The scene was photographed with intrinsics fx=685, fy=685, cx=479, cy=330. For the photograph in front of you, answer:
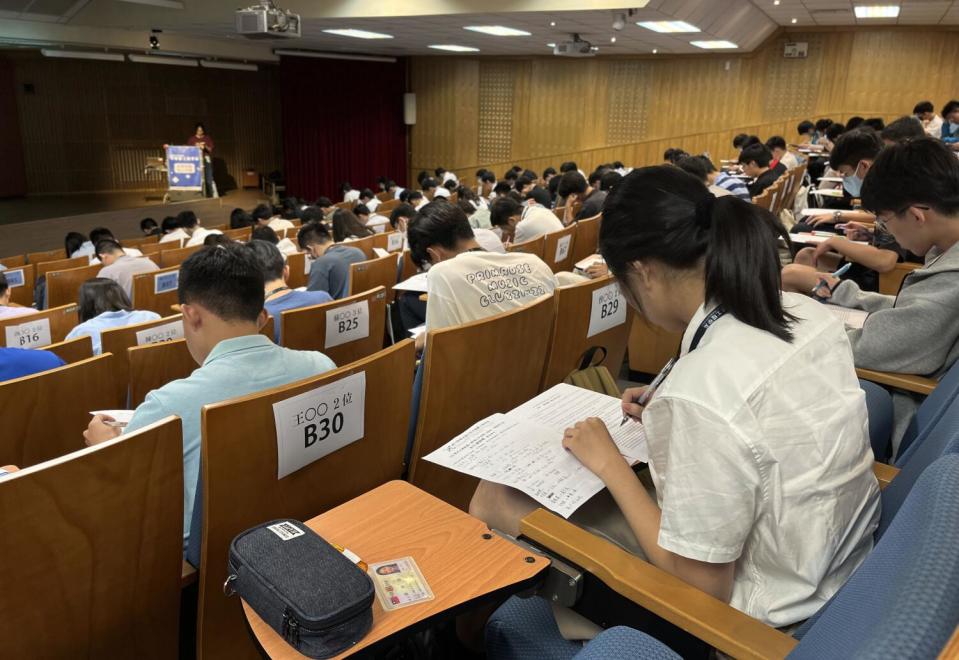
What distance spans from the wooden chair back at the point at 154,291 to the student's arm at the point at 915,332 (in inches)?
142

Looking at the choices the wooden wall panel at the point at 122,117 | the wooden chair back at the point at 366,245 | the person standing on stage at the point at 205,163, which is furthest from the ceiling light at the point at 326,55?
the wooden chair back at the point at 366,245

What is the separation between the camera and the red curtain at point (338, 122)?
48.4 feet

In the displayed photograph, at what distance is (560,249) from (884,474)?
3.02 meters

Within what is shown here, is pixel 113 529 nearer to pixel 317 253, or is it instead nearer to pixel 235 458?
pixel 235 458

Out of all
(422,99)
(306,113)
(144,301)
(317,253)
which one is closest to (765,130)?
(422,99)

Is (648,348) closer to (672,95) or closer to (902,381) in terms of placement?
(902,381)

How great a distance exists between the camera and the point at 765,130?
1298cm

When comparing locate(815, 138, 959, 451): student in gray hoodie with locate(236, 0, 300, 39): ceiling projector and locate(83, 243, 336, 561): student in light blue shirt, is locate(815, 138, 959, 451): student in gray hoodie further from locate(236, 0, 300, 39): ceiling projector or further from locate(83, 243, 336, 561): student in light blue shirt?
locate(236, 0, 300, 39): ceiling projector

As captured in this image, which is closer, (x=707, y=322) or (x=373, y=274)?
(x=707, y=322)

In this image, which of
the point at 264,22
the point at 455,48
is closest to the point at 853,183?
the point at 264,22

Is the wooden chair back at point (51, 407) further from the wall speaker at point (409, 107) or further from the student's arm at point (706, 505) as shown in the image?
the wall speaker at point (409, 107)

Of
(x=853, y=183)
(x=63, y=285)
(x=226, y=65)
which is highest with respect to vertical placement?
(x=226, y=65)

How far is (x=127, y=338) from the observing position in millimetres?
2691

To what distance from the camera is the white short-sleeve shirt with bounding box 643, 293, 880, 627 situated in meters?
1.00
